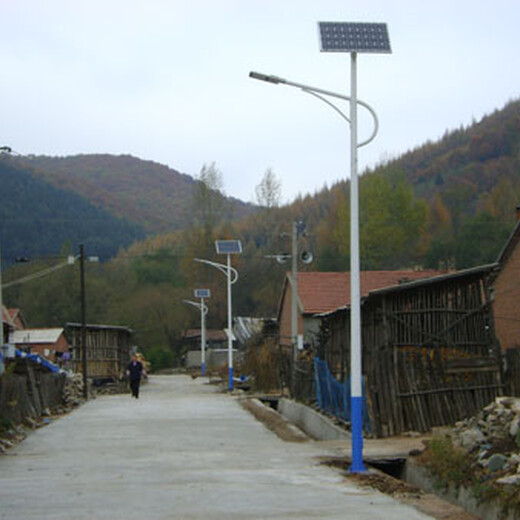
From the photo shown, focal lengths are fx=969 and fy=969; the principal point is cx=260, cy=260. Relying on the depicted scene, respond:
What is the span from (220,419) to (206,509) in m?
16.4

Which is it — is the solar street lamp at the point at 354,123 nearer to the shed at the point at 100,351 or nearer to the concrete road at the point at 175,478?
the concrete road at the point at 175,478

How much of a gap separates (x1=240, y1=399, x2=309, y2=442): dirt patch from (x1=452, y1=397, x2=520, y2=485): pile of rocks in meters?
7.48

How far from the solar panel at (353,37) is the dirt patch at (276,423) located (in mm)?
9421

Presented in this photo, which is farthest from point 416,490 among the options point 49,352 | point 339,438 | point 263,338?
point 49,352

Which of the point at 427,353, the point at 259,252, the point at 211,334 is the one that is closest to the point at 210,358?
the point at 211,334

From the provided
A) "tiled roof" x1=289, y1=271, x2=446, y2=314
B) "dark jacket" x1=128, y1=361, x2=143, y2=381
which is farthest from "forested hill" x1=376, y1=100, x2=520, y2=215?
"dark jacket" x1=128, y1=361, x2=143, y2=381

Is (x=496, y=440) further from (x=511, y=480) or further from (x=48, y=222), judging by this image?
(x=48, y=222)

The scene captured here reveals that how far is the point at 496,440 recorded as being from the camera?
42.6ft

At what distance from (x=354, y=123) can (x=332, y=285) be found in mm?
40430

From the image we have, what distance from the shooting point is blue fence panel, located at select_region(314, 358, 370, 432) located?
864 inches

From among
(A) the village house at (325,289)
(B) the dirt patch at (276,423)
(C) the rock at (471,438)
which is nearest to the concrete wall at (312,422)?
(B) the dirt patch at (276,423)

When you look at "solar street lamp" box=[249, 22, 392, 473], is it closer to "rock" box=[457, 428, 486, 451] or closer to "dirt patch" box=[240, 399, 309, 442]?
"rock" box=[457, 428, 486, 451]

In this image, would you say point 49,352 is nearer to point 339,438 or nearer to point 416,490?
point 339,438

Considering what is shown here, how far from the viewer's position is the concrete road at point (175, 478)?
36.1 feet
